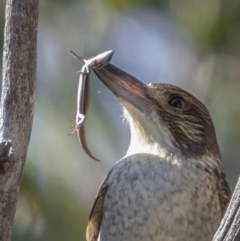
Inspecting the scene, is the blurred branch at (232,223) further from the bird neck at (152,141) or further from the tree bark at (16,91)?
the bird neck at (152,141)

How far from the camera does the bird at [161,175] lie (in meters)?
4.26

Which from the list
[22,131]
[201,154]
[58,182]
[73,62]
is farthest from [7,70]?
[73,62]

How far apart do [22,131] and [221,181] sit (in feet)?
4.87

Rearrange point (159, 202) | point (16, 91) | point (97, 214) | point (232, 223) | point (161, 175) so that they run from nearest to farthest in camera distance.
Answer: point (232, 223) < point (16, 91) < point (159, 202) < point (161, 175) < point (97, 214)

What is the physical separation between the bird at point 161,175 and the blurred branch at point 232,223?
1.25m

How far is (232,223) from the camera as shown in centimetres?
296

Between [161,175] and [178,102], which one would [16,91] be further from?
[178,102]

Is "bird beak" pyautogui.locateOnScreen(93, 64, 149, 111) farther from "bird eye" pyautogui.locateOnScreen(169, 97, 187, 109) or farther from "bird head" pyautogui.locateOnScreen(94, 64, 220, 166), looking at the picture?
"bird eye" pyautogui.locateOnScreen(169, 97, 187, 109)

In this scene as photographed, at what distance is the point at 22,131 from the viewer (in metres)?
3.49

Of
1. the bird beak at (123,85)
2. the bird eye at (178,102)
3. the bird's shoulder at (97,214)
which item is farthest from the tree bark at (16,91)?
the bird eye at (178,102)

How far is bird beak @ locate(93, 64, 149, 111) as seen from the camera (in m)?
4.41

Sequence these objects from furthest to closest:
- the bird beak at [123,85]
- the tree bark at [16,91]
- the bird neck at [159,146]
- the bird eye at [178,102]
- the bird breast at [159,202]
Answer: the bird eye at [178,102], the bird neck at [159,146], the bird beak at [123,85], the bird breast at [159,202], the tree bark at [16,91]

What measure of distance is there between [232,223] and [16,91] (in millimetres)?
1075

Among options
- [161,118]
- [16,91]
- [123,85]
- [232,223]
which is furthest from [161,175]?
[232,223]
